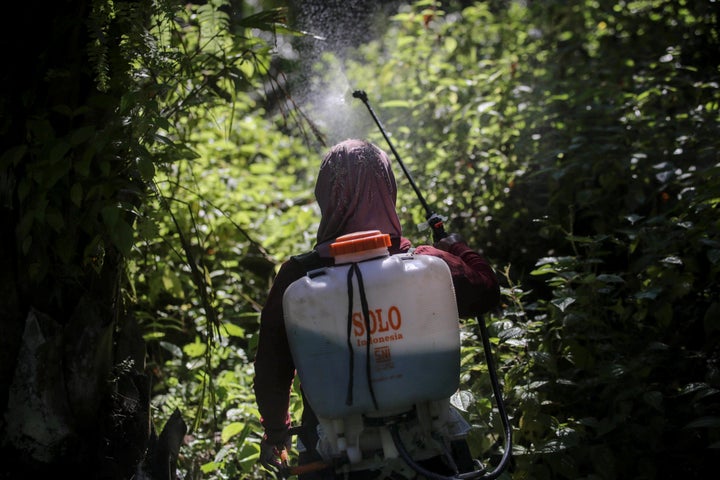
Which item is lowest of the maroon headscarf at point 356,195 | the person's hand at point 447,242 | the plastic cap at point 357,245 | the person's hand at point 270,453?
the person's hand at point 270,453

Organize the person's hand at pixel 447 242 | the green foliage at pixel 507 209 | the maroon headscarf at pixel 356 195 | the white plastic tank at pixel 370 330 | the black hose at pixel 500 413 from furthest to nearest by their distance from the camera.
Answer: the green foliage at pixel 507 209 → the person's hand at pixel 447 242 → the maroon headscarf at pixel 356 195 → the black hose at pixel 500 413 → the white plastic tank at pixel 370 330

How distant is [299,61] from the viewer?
11.4 feet

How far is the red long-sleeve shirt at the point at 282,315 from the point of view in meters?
2.19

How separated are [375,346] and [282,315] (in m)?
0.44

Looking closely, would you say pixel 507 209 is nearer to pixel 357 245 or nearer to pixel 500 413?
pixel 500 413

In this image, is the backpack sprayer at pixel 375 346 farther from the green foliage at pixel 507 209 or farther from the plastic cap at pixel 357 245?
the green foliage at pixel 507 209

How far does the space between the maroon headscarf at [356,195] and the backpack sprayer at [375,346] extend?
271mm

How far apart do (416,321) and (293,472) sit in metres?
0.65

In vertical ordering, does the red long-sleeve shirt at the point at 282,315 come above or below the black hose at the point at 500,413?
above

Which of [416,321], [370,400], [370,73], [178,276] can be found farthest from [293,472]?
[370,73]

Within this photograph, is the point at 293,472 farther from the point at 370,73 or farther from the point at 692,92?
the point at 370,73

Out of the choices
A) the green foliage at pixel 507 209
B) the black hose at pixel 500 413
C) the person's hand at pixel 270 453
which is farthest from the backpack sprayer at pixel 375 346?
the green foliage at pixel 507 209

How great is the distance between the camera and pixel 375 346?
6.13 ft

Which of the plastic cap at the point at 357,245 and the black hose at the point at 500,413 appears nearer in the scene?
the plastic cap at the point at 357,245
